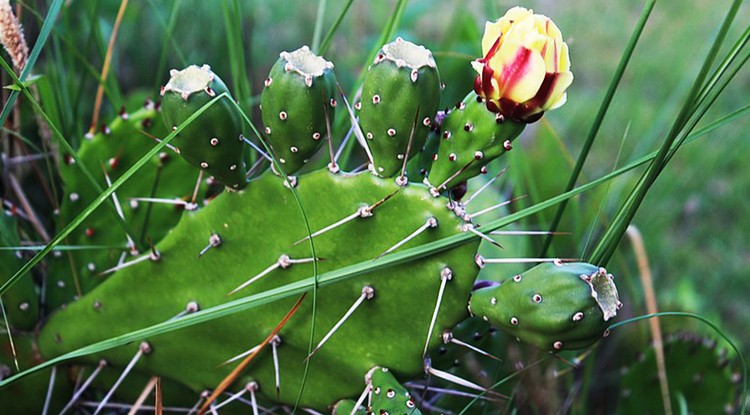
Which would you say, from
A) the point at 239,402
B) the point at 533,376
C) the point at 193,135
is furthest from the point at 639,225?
the point at 193,135

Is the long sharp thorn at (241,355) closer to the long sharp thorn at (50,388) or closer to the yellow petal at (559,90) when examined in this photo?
the long sharp thorn at (50,388)

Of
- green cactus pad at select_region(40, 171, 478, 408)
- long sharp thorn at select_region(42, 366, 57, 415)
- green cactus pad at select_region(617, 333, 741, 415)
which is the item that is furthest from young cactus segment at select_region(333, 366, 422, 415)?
green cactus pad at select_region(617, 333, 741, 415)

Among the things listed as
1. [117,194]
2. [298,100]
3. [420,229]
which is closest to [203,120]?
[298,100]

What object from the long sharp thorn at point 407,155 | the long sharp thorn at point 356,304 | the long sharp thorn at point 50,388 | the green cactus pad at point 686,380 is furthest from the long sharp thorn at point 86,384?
the green cactus pad at point 686,380

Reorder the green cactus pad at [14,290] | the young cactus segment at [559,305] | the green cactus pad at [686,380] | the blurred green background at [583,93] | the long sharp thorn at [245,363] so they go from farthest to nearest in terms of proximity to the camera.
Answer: the blurred green background at [583,93] < the green cactus pad at [686,380] < the green cactus pad at [14,290] < the long sharp thorn at [245,363] < the young cactus segment at [559,305]

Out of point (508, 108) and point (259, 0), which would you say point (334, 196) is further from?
point (259, 0)

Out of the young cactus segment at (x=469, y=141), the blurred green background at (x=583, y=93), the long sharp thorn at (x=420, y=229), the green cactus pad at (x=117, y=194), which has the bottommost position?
the blurred green background at (x=583, y=93)

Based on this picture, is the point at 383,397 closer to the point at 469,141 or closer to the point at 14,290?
Answer: the point at 469,141

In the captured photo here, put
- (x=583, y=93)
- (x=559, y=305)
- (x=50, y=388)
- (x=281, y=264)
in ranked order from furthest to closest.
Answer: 1. (x=583, y=93)
2. (x=50, y=388)
3. (x=281, y=264)
4. (x=559, y=305)
